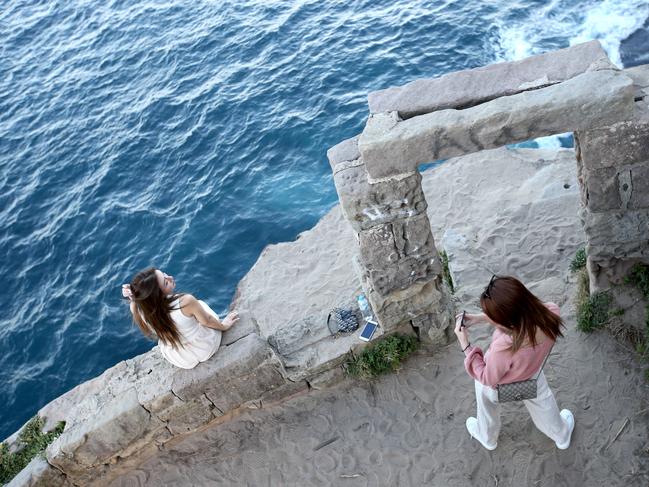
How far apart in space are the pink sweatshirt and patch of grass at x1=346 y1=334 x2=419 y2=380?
2.12 metres

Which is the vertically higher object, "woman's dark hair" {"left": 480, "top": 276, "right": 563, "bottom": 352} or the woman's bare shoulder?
"woman's dark hair" {"left": 480, "top": 276, "right": 563, "bottom": 352}

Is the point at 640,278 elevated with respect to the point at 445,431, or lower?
elevated

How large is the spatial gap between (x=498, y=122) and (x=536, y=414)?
2.75 metres

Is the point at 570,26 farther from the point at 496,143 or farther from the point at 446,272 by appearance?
the point at 496,143

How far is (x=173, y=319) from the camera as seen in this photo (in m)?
6.22

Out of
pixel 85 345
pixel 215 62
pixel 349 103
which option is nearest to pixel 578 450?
pixel 85 345

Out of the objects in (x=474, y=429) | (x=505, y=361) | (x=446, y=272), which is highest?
(x=505, y=361)

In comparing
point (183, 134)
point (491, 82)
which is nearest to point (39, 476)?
point (491, 82)

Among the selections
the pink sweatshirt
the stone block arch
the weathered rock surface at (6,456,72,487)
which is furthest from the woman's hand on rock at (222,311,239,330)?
the pink sweatshirt

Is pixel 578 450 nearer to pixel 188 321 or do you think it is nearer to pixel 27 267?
pixel 188 321

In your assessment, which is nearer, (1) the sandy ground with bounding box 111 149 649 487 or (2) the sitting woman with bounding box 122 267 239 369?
(2) the sitting woman with bounding box 122 267 239 369

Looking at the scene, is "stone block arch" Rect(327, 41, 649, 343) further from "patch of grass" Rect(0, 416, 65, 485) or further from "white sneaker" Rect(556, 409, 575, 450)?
"patch of grass" Rect(0, 416, 65, 485)

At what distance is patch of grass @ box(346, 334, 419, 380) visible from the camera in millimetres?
7246

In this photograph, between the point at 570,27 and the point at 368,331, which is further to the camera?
the point at 570,27
